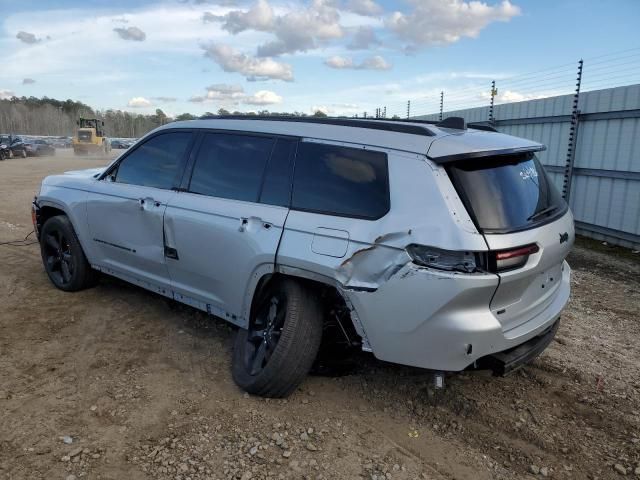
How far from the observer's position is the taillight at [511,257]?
2.66m

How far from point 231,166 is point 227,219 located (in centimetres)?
45

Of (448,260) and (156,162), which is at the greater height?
(156,162)

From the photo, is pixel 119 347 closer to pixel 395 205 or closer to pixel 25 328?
pixel 25 328

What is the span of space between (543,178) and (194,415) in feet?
8.93

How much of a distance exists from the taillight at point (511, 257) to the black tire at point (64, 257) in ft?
13.3

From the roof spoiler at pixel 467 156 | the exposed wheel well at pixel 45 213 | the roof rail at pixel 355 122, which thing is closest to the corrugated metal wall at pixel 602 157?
the roof spoiler at pixel 467 156

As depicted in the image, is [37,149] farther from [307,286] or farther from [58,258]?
[307,286]

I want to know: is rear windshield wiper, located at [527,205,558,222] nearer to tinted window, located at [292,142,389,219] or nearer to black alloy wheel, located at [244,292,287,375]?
tinted window, located at [292,142,389,219]

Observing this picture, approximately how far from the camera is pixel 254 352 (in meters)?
3.50

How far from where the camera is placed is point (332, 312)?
3.29 m

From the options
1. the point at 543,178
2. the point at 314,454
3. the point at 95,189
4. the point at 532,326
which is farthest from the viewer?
the point at 95,189

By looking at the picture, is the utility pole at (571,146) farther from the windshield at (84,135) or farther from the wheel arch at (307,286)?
the windshield at (84,135)

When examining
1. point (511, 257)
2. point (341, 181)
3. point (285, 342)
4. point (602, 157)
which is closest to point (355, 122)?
point (341, 181)

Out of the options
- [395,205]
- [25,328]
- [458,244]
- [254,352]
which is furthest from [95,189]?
[458,244]
